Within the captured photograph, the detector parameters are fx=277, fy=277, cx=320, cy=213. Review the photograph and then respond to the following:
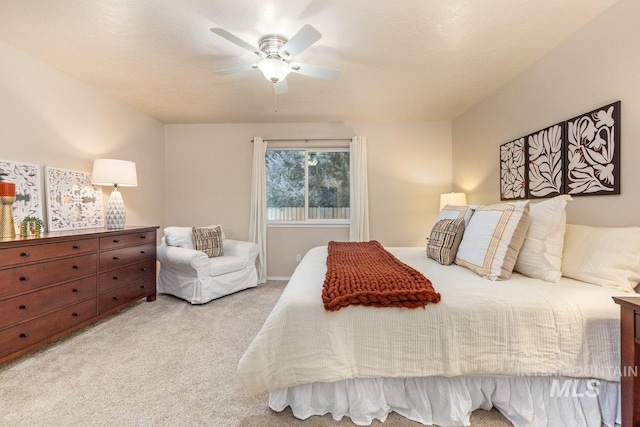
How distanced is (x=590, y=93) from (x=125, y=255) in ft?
13.7

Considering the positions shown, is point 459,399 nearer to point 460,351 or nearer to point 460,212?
point 460,351

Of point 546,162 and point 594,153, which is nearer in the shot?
point 594,153

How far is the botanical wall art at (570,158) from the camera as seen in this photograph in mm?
1799

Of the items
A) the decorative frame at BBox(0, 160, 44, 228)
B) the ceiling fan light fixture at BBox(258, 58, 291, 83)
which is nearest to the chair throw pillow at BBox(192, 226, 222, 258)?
the decorative frame at BBox(0, 160, 44, 228)

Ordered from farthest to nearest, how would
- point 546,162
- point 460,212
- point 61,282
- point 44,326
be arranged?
point 460,212 < point 546,162 < point 61,282 < point 44,326

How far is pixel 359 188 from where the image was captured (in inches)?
163

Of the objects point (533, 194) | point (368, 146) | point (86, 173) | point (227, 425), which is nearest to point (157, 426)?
point (227, 425)

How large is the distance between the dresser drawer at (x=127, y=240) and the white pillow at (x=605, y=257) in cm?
366

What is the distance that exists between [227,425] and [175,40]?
260 centimetres

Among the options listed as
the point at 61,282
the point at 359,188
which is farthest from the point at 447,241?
the point at 61,282

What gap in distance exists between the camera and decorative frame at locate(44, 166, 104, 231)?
8.46ft

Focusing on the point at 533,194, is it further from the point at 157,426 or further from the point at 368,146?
the point at 157,426

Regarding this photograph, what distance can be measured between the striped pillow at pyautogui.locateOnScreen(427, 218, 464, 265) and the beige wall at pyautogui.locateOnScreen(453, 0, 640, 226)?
0.82 meters

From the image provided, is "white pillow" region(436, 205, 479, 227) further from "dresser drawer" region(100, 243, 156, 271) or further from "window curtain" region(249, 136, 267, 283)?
"dresser drawer" region(100, 243, 156, 271)
